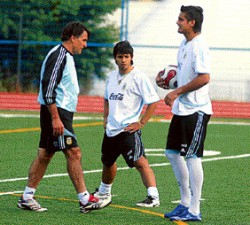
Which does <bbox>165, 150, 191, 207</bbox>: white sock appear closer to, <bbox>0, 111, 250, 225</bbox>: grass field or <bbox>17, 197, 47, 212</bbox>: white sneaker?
<bbox>0, 111, 250, 225</bbox>: grass field

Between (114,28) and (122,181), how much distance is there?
18.9m

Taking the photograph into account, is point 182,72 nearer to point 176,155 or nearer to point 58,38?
point 176,155

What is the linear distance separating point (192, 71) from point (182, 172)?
0.98 metres

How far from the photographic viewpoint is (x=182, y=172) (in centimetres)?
1059

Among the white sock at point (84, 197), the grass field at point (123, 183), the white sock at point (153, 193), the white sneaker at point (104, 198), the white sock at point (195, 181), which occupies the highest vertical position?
the white sock at point (195, 181)

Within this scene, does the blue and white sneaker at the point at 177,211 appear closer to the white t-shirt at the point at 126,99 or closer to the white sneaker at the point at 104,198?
the white sneaker at the point at 104,198

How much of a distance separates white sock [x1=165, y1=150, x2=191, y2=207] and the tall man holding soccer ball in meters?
0.08

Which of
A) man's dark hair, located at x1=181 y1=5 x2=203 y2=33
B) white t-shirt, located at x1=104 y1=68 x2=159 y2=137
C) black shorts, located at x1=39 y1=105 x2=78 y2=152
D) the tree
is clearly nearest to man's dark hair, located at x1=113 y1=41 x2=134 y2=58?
white t-shirt, located at x1=104 y1=68 x2=159 y2=137

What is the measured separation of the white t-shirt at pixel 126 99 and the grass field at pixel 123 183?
830mm

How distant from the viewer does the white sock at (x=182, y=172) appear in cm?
1055

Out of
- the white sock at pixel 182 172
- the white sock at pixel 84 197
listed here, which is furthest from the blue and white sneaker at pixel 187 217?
the white sock at pixel 84 197

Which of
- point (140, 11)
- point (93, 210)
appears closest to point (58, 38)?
point (140, 11)

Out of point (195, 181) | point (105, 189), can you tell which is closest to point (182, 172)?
point (195, 181)

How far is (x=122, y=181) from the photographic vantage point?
1332 cm
